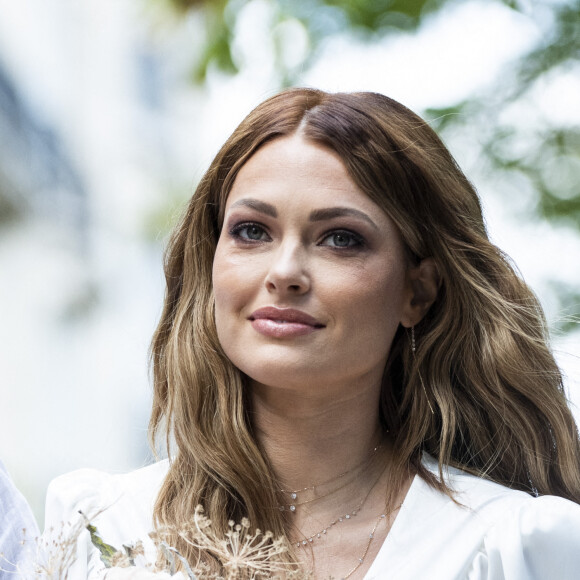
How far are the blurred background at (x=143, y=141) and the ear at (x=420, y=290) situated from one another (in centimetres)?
88

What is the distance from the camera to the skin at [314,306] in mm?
1490

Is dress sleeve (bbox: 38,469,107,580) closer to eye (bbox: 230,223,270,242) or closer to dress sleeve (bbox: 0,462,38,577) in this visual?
dress sleeve (bbox: 0,462,38,577)

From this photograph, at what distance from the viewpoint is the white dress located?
1422 mm

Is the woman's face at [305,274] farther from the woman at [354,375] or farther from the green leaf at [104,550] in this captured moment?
the green leaf at [104,550]

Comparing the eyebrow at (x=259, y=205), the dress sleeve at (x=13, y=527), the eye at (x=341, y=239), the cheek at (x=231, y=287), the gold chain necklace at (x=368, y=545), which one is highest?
the eyebrow at (x=259, y=205)

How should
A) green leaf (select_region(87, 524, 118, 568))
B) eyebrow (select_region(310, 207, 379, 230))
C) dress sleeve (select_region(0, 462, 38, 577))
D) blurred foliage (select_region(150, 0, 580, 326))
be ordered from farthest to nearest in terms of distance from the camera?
blurred foliage (select_region(150, 0, 580, 326)), eyebrow (select_region(310, 207, 379, 230)), dress sleeve (select_region(0, 462, 38, 577)), green leaf (select_region(87, 524, 118, 568))

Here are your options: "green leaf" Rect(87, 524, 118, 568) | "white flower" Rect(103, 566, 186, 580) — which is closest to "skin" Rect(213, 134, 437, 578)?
"green leaf" Rect(87, 524, 118, 568)

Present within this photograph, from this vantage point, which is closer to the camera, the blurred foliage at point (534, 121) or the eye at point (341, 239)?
the eye at point (341, 239)

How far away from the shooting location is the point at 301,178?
154 cm

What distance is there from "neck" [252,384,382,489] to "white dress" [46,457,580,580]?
0.12 metres

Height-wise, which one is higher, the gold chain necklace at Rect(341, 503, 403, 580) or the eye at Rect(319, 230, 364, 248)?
the eye at Rect(319, 230, 364, 248)

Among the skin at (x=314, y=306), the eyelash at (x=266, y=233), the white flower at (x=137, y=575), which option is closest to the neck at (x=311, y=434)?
the skin at (x=314, y=306)

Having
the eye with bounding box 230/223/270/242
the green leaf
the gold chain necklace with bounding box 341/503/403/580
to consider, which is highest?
the eye with bounding box 230/223/270/242

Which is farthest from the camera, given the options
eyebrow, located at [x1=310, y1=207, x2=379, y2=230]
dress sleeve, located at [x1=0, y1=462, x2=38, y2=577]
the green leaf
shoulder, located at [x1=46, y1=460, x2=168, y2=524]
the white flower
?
shoulder, located at [x1=46, y1=460, x2=168, y2=524]
